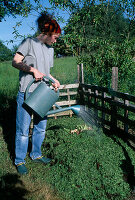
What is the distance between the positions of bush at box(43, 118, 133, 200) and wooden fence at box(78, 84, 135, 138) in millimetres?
538

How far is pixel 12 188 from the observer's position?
2277mm

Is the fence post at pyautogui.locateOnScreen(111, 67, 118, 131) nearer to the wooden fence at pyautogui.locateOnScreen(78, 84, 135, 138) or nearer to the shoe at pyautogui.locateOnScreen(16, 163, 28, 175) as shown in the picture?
the wooden fence at pyautogui.locateOnScreen(78, 84, 135, 138)

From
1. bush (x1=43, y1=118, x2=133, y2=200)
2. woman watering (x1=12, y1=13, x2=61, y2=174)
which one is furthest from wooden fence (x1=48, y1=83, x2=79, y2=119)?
woman watering (x1=12, y1=13, x2=61, y2=174)

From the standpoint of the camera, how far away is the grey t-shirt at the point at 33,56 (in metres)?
2.16

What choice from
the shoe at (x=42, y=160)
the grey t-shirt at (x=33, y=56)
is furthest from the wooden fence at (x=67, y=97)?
the grey t-shirt at (x=33, y=56)

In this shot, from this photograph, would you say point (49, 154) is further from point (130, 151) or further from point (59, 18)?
point (59, 18)

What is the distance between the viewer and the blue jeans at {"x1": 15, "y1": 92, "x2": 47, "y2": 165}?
93.2 inches

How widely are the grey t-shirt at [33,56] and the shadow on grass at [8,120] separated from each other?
1.44 meters

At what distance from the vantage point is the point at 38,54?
225cm

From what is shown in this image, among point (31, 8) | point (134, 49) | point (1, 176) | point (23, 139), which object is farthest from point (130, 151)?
point (31, 8)

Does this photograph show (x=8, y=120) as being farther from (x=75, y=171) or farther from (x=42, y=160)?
A: (x=75, y=171)

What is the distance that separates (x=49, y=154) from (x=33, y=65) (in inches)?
56.0

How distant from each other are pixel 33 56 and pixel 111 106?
2.04m

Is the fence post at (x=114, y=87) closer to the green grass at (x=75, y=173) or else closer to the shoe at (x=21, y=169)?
the green grass at (x=75, y=173)
